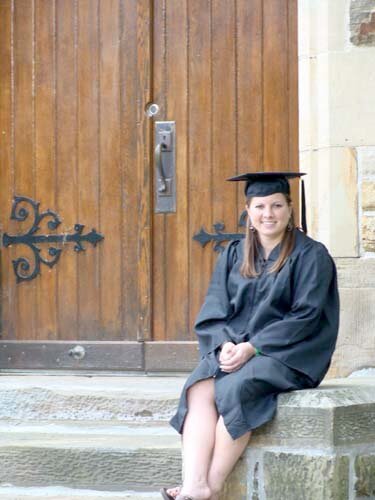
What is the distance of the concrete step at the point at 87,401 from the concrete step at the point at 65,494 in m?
0.59

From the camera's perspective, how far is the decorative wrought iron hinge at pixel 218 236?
544 centimetres

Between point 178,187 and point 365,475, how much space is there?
2.11 metres

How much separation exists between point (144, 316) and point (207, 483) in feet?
6.14

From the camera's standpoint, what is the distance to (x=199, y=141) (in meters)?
5.49

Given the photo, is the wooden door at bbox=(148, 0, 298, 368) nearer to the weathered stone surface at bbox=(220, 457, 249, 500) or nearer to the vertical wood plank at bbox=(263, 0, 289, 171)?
the vertical wood plank at bbox=(263, 0, 289, 171)

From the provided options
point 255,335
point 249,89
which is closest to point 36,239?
point 249,89

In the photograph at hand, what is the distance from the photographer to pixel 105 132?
559cm

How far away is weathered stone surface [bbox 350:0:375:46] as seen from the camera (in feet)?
16.2

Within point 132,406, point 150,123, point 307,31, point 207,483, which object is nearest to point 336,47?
point 307,31

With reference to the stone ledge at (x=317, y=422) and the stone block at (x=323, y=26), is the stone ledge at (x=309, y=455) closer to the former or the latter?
the stone ledge at (x=317, y=422)

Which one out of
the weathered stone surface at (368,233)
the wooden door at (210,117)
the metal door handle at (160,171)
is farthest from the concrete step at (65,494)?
the metal door handle at (160,171)

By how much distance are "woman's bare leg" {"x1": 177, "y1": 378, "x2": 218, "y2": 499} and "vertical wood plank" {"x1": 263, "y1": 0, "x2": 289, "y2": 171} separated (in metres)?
1.82

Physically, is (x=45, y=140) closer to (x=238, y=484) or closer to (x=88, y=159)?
(x=88, y=159)

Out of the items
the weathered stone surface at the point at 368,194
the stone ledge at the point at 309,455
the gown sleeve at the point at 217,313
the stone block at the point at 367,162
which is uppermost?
the stone block at the point at 367,162
